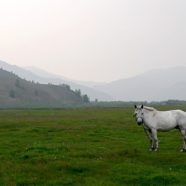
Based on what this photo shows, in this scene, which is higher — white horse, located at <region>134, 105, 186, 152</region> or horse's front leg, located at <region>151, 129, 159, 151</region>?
white horse, located at <region>134, 105, 186, 152</region>

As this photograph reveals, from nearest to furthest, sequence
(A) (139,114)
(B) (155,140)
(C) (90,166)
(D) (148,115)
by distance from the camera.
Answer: (C) (90,166), (A) (139,114), (B) (155,140), (D) (148,115)

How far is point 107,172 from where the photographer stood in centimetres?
1791

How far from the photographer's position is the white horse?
24172 millimetres

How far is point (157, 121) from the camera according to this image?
24.5 metres

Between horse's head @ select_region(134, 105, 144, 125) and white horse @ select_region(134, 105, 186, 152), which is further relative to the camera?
white horse @ select_region(134, 105, 186, 152)

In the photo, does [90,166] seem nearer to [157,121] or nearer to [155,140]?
[155,140]

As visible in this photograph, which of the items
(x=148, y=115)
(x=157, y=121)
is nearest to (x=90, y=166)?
(x=148, y=115)

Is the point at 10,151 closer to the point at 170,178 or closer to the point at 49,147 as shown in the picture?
the point at 49,147

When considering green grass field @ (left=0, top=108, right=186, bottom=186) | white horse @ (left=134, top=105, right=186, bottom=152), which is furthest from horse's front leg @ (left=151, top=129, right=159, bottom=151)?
green grass field @ (left=0, top=108, right=186, bottom=186)

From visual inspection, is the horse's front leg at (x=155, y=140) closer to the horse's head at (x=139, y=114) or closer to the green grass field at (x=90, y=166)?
the green grass field at (x=90, y=166)

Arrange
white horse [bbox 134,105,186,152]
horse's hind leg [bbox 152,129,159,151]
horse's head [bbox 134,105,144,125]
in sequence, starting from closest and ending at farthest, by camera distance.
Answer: horse's head [bbox 134,105,144,125]
horse's hind leg [bbox 152,129,159,151]
white horse [bbox 134,105,186,152]

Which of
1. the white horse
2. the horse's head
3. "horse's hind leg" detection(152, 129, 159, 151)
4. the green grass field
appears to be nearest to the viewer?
the green grass field

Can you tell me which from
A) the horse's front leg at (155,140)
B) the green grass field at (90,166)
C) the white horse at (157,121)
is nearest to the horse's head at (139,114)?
the white horse at (157,121)

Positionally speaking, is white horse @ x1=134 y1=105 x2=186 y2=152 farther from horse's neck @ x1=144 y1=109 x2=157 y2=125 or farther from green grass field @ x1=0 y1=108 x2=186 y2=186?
green grass field @ x1=0 y1=108 x2=186 y2=186
